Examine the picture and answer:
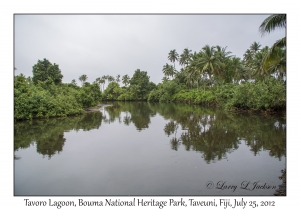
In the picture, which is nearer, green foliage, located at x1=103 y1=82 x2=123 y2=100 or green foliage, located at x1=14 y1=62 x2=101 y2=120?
green foliage, located at x1=14 y1=62 x2=101 y2=120

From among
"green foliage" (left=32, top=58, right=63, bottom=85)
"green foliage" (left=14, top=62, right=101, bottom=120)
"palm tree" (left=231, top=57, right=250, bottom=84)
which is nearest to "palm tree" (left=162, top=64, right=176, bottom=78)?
"palm tree" (left=231, top=57, right=250, bottom=84)

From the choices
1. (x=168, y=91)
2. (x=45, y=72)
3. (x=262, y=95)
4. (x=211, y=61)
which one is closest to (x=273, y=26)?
(x=262, y=95)

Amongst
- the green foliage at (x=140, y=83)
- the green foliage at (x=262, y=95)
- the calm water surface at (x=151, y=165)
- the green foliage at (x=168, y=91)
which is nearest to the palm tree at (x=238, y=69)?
the green foliage at (x=168, y=91)

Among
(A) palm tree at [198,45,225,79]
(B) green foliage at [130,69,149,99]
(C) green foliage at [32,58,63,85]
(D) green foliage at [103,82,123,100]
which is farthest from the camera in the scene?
(D) green foliage at [103,82,123,100]

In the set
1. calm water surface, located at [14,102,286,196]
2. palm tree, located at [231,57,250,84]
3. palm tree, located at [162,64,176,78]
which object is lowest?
calm water surface, located at [14,102,286,196]

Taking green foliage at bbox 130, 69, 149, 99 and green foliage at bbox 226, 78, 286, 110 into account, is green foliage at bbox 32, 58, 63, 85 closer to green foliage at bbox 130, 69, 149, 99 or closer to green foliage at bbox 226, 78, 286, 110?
green foliage at bbox 226, 78, 286, 110

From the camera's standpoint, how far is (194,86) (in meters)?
57.7

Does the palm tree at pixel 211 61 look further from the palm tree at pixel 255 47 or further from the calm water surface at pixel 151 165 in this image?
the calm water surface at pixel 151 165

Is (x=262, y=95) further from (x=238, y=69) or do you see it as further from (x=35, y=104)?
(x=238, y=69)

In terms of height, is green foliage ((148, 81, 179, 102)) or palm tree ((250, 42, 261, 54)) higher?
palm tree ((250, 42, 261, 54))

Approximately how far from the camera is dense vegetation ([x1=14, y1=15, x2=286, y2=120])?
A: 1664 centimetres

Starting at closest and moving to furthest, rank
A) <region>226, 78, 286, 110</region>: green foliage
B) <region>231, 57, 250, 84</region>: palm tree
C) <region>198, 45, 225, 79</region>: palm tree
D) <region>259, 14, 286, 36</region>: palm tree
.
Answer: <region>259, 14, 286, 36</region>: palm tree, <region>226, 78, 286, 110</region>: green foliage, <region>198, 45, 225, 79</region>: palm tree, <region>231, 57, 250, 84</region>: palm tree
